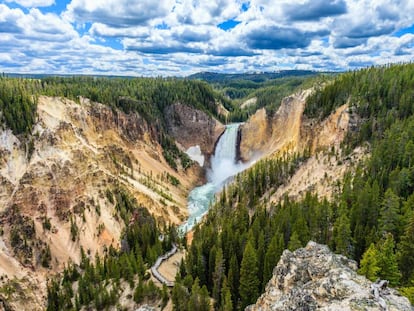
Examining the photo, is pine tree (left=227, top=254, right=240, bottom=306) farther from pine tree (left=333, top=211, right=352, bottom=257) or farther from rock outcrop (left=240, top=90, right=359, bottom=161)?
rock outcrop (left=240, top=90, right=359, bottom=161)

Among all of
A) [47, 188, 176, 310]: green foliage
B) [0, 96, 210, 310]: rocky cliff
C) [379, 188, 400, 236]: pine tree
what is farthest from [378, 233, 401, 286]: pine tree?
[0, 96, 210, 310]: rocky cliff

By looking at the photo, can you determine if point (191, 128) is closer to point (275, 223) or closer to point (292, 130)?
point (292, 130)

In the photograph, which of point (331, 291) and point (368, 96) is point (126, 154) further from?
point (331, 291)

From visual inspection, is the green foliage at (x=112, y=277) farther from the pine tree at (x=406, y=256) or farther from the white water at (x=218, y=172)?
the pine tree at (x=406, y=256)

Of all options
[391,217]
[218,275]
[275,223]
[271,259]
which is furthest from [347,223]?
[218,275]

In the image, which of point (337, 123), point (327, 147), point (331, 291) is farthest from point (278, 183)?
point (331, 291)

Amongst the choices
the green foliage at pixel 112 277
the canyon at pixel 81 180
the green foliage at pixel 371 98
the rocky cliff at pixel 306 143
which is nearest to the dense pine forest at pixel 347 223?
the green foliage at pixel 371 98
